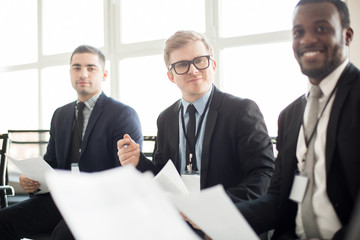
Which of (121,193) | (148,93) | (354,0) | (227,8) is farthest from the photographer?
(148,93)

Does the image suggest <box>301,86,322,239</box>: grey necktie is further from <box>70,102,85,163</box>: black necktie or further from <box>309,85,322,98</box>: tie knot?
<box>70,102,85,163</box>: black necktie

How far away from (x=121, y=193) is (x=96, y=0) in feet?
13.8

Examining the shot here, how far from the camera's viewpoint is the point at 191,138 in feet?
5.57

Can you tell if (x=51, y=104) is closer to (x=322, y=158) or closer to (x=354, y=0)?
(x=354, y=0)

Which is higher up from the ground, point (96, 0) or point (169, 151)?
point (96, 0)

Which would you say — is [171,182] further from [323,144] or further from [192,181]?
[192,181]

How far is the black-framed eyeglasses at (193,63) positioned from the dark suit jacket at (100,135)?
0.73m

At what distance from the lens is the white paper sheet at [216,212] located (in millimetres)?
631

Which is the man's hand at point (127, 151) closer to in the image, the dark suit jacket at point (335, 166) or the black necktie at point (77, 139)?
the dark suit jacket at point (335, 166)

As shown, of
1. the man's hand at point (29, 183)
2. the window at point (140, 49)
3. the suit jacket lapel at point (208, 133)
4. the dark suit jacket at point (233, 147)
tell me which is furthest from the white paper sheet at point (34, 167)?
the window at point (140, 49)

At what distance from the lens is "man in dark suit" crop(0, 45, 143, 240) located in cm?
207

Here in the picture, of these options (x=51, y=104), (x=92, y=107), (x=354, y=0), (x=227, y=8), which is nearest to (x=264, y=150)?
(x=92, y=107)

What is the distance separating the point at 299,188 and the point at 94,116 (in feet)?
5.38

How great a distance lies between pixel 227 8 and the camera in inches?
137
